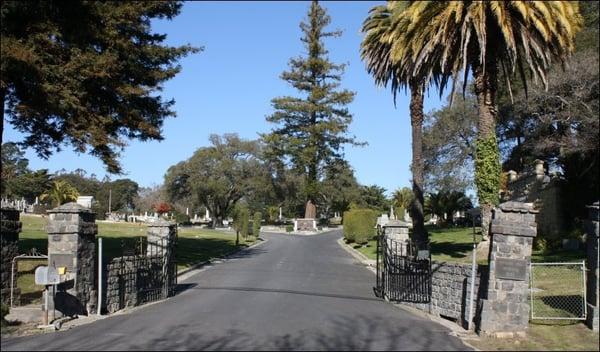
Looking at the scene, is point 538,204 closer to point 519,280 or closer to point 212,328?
point 519,280

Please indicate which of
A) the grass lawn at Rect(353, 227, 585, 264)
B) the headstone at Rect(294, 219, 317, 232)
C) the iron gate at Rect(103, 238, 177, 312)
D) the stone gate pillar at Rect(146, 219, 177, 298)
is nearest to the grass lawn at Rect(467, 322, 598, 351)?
the iron gate at Rect(103, 238, 177, 312)

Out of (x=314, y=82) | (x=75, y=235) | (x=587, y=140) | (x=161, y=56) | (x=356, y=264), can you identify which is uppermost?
(x=314, y=82)

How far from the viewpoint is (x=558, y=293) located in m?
15.7

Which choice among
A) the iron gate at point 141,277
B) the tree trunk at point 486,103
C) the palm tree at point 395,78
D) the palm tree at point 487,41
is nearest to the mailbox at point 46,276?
the iron gate at point 141,277

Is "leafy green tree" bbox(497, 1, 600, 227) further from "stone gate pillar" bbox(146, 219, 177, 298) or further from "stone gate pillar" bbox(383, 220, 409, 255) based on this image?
"stone gate pillar" bbox(146, 219, 177, 298)

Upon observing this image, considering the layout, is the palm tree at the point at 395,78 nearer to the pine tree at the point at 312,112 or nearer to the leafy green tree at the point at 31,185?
the pine tree at the point at 312,112

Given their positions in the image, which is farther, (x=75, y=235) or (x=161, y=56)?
(x=161, y=56)

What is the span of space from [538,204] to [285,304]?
23152mm

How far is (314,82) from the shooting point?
7275 centimetres

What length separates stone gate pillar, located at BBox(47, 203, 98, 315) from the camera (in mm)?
13570

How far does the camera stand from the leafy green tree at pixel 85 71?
63.0ft

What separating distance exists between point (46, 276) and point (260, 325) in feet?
14.3

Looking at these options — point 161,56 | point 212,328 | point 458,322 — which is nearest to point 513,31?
point 458,322

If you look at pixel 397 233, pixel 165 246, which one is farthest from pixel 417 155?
pixel 165 246
